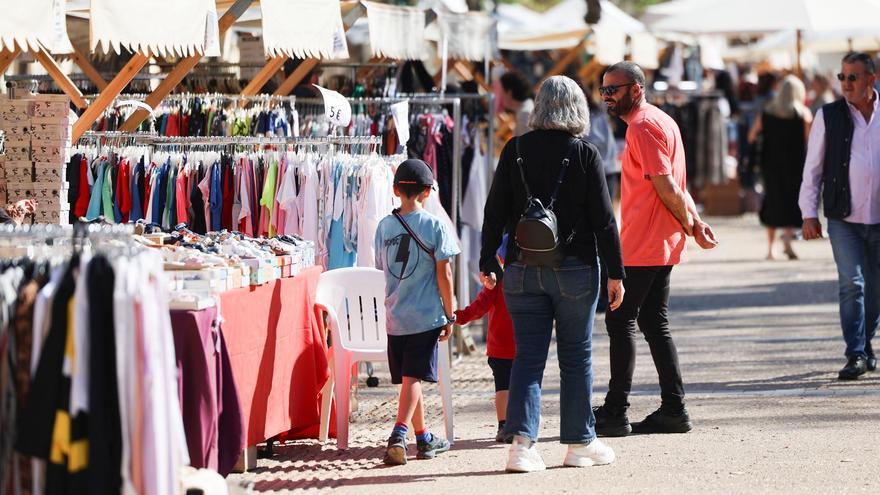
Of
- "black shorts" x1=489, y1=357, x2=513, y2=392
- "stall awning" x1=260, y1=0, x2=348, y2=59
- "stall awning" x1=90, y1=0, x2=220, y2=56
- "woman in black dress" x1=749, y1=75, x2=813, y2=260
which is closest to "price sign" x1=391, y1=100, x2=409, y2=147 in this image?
"stall awning" x1=260, y1=0, x2=348, y2=59

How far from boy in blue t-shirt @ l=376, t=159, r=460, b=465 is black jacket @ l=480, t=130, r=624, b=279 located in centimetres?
53

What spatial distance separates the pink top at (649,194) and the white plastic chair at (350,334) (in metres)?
1.16

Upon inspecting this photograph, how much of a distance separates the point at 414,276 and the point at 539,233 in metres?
0.97

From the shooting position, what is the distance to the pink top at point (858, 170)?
9.74 m

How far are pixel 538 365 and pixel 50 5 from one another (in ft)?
9.62

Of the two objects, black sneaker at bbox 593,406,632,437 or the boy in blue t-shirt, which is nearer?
the boy in blue t-shirt

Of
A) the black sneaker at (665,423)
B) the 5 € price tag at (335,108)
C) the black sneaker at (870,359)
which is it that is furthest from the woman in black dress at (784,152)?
the black sneaker at (665,423)

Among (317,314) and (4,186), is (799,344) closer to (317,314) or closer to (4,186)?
(317,314)

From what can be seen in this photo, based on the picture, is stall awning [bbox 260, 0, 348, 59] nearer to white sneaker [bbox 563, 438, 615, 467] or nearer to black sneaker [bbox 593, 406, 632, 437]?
black sneaker [bbox 593, 406, 632, 437]

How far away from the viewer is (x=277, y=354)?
7.75 m

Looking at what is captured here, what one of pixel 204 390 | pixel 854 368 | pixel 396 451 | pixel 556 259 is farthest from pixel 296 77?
pixel 204 390

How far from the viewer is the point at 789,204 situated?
1764cm

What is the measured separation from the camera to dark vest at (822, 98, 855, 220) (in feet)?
32.1

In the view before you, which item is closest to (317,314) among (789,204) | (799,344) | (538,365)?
(538,365)
